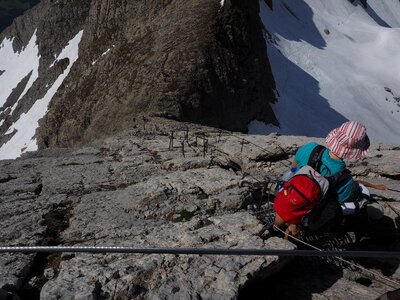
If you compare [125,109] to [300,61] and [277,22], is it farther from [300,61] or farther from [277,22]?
[277,22]

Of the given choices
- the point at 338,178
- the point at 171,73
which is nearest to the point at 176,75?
the point at 171,73

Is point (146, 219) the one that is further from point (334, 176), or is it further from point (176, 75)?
point (176, 75)

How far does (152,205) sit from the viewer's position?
7602mm

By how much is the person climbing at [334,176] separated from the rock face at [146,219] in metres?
0.47

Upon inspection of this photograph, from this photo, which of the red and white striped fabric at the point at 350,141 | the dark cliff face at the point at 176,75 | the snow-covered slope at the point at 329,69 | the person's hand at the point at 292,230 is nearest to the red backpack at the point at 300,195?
the person's hand at the point at 292,230

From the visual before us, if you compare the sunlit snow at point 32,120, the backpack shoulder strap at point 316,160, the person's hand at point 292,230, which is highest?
the sunlit snow at point 32,120

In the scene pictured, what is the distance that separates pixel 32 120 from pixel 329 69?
126 feet

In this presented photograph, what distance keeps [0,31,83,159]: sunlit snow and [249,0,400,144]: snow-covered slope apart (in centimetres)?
2592

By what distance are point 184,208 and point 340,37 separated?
6374 centimetres

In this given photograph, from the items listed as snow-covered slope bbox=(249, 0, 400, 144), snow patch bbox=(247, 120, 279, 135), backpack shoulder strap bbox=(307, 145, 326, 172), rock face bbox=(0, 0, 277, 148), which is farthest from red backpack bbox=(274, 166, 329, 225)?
snow-covered slope bbox=(249, 0, 400, 144)

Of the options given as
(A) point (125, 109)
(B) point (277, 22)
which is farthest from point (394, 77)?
(A) point (125, 109)

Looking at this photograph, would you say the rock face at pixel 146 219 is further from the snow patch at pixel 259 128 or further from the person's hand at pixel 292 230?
the snow patch at pixel 259 128

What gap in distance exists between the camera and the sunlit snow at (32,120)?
1827 inches

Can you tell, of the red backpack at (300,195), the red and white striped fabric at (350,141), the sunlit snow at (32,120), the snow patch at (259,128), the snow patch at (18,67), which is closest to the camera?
the red backpack at (300,195)
